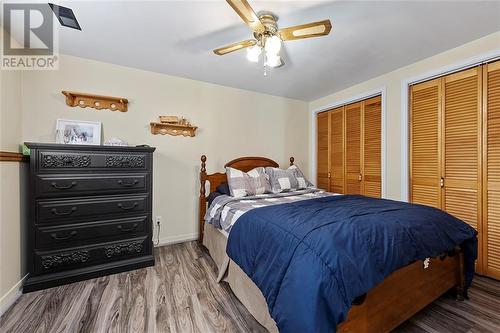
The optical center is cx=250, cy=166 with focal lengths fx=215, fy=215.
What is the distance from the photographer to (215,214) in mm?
2404

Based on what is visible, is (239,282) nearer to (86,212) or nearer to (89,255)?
(89,255)

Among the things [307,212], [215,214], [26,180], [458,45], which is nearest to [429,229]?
[307,212]

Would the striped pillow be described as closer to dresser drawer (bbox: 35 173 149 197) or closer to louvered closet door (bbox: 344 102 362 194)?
louvered closet door (bbox: 344 102 362 194)

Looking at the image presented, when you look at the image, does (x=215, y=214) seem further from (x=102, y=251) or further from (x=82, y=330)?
(x=82, y=330)

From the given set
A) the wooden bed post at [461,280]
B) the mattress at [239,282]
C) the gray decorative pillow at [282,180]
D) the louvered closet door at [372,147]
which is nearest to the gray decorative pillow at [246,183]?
the gray decorative pillow at [282,180]

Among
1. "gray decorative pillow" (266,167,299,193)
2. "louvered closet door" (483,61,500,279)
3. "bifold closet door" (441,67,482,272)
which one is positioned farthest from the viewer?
"gray decorative pillow" (266,167,299,193)

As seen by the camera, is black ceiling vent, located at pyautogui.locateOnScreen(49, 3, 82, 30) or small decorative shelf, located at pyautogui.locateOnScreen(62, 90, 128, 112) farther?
small decorative shelf, located at pyautogui.locateOnScreen(62, 90, 128, 112)

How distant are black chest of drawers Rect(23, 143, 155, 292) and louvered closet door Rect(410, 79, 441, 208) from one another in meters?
3.13

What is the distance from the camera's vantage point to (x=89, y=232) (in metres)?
2.08

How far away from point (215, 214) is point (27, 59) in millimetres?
2547

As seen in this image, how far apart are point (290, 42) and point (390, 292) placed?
221cm

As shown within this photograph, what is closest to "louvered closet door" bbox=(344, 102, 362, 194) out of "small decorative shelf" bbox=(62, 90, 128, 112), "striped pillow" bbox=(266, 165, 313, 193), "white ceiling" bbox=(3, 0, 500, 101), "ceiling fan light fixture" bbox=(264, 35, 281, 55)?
"white ceiling" bbox=(3, 0, 500, 101)

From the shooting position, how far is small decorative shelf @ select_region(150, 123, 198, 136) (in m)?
2.84

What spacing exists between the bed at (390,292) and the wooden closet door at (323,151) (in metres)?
1.78
